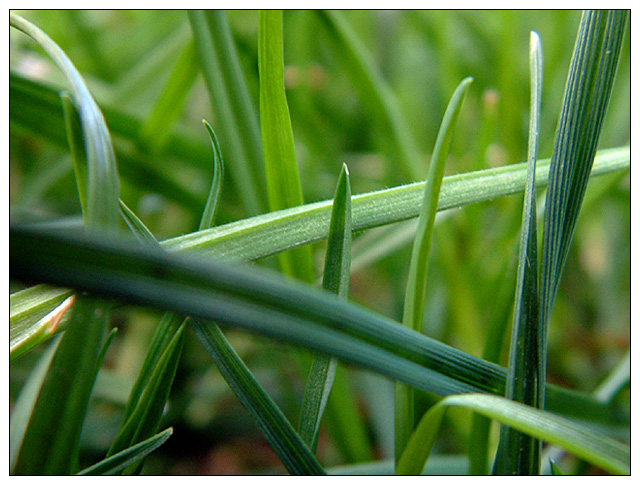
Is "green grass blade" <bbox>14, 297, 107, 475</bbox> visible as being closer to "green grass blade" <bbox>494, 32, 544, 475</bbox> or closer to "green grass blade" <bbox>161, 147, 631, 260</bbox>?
"green grass blade" <bbox>161, 147, 631, 260</bbox>

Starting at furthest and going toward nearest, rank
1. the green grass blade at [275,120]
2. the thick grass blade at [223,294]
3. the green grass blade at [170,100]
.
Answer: the green grass blade at [170,100] → the green grass blade at [275,120] → the thick grass blade at [223,294]

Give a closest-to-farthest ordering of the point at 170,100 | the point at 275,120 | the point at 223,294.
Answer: the point at 223,294, the point at 275,120, the point at 170,100

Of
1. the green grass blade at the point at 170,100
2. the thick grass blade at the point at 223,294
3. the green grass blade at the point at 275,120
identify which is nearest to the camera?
the thick grass blade at the point at 223,294

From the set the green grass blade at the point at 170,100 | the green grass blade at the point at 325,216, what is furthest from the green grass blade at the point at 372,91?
the green grass blade at the point at 325,216

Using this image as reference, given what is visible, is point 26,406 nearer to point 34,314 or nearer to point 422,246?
point 34,314

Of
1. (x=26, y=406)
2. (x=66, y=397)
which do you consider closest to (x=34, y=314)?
(x=66, y=397)

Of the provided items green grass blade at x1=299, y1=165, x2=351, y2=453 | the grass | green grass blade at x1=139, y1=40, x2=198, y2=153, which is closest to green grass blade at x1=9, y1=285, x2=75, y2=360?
the grass

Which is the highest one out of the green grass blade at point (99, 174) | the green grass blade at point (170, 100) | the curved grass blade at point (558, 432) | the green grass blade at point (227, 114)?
the green grass blade at point (170, 100)

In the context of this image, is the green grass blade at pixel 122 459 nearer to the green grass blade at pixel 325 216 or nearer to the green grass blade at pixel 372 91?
the green grass blade at pixel 325 216
